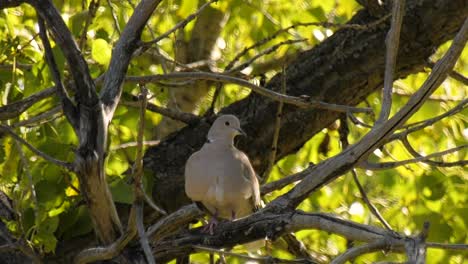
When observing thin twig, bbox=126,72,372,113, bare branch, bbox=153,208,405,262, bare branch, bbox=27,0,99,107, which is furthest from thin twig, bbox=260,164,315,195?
bare branch, bbox=27,0,99,107

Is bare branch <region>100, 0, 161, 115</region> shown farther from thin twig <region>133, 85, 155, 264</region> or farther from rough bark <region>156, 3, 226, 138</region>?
rough bark <region>156, 3, 226, 138</region>

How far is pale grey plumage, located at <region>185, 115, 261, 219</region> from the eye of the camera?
182 inches

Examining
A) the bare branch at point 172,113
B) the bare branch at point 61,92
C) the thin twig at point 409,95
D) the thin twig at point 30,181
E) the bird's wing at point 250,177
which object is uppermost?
the thin twig at point 409,95

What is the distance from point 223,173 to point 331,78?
702 millimetres

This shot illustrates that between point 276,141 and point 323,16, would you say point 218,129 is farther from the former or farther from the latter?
point 323,16

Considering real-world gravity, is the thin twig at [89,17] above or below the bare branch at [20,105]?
above

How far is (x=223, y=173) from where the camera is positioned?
4.80m

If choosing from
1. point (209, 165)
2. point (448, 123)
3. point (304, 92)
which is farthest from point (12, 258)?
point (448, 123)

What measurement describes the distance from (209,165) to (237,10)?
2272mm

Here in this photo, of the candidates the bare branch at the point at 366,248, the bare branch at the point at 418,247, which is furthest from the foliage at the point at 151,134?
the bare branch at the point at 418,247

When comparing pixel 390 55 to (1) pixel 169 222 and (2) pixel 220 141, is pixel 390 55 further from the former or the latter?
(2) pixel 220 141

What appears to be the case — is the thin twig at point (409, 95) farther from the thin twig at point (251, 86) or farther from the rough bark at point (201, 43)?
the thin twig at point (251, 86)

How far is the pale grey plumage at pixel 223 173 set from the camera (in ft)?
15.2

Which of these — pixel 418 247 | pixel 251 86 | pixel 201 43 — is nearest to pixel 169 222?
pixel 251 86
